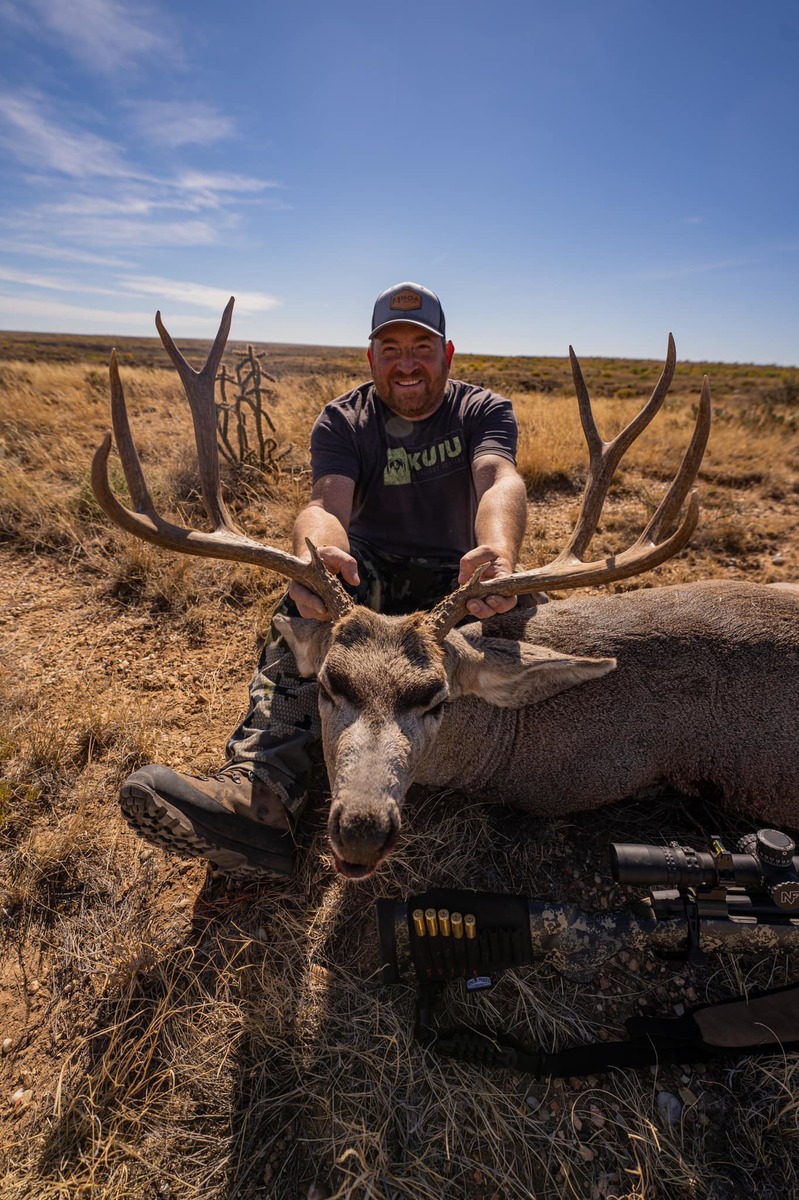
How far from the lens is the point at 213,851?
2645 mm

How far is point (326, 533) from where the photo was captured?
11.1ft

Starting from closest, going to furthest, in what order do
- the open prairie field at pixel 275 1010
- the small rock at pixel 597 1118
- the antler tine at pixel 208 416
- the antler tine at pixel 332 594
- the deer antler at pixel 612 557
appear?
the open prairie field at pixel 275 1010
the small rock at pixel 597 1118
the deer antler at pixel 612 557
the antler tine at pixel 332 594
the antler tine at pixel 208 416

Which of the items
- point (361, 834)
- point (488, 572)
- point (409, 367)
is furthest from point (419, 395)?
point (361, 834)

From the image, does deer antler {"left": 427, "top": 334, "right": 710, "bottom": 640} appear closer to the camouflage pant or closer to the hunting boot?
the camouflage pant

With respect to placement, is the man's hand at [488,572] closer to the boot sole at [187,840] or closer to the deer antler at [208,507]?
the deer antler at [208,507]

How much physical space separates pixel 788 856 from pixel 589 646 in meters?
1.22

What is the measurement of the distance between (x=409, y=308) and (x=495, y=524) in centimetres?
168

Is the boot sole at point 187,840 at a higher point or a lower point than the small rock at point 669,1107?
higher

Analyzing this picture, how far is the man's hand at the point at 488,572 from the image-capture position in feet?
8.93

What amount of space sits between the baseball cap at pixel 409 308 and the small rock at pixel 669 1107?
4132 millimetres

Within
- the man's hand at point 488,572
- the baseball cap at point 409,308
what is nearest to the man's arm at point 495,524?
the man's hand at point 488,572

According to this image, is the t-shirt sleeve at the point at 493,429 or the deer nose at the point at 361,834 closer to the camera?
the deer nose at the point at 361,834

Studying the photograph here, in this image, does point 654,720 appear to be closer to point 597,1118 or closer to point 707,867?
point 707,867

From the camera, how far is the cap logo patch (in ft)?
12.7
